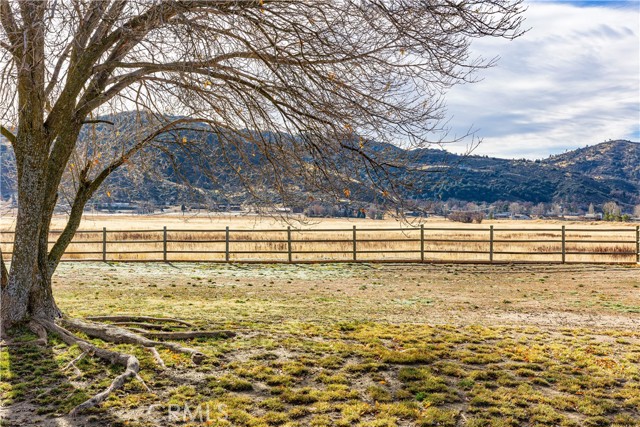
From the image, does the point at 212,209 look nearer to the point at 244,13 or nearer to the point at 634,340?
the point at 244,13

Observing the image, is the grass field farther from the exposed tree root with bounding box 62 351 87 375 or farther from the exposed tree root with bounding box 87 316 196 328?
the exposed tree root with bounding box 87 316 196 328

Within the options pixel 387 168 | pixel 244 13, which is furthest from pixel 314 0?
pixel 387 168

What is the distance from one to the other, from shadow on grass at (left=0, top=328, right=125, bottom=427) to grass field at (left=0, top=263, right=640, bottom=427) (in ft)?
0.06

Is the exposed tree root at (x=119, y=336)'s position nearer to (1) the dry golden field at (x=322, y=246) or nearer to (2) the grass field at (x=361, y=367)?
(2) the grass field at (x=361, y=367)

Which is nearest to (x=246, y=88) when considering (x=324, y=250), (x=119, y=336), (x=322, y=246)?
(x=119, y=336)

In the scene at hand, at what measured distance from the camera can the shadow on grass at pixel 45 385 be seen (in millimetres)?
4352

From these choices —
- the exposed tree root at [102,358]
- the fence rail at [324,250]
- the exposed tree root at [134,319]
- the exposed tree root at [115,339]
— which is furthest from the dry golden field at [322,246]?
the exposed tree root at [102,358]

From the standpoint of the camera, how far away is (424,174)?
6.40 meters

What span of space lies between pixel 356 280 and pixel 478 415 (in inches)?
432

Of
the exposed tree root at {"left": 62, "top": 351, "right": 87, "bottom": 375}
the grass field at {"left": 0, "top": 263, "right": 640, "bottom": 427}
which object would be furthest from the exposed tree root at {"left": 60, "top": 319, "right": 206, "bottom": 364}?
the exposed tree root at {"left": 62, "top": 351, "right": 87, "bottom": 375}

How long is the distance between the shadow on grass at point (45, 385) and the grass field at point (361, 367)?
2cm

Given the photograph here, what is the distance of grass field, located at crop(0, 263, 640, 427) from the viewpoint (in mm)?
4574

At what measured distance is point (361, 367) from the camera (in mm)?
5805

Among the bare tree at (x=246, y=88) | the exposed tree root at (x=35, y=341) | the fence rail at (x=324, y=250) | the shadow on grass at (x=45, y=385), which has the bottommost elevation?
the fence rail at (x=324, y=250)
